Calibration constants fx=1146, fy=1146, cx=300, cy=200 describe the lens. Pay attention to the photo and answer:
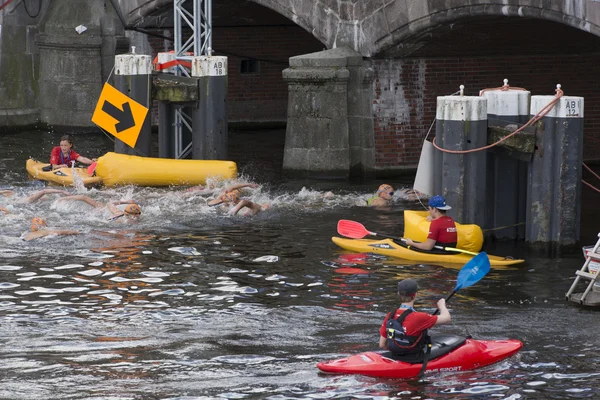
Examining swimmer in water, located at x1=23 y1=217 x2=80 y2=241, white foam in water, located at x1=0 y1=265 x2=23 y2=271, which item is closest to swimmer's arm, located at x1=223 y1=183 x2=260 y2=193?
swimmer in water, located at x1=23 y1=217 x2=80 y2=241

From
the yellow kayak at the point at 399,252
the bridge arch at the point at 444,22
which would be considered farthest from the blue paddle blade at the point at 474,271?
the bridge arch at the point at 444,22

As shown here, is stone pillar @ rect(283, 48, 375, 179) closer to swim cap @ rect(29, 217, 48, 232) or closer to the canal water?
the canal water

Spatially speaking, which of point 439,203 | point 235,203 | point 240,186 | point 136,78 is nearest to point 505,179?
point 439,203

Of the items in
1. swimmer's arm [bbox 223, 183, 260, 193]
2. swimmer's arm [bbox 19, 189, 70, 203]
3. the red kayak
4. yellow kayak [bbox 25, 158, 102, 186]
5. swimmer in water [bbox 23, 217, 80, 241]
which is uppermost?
yellow kayak [bbox 25, 158, 102, 186]

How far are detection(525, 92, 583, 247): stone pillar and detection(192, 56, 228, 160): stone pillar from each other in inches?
264

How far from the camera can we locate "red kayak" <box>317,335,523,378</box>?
9.79m

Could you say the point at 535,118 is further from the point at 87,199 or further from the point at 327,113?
the point at 87,199

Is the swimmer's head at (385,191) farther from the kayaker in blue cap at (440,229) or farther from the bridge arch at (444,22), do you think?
the kayaker in blue cap at (440,229)

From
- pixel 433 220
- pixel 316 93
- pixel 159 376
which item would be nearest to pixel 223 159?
pixel 316 93

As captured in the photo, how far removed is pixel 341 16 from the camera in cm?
2006

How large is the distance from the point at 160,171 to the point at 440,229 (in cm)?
632

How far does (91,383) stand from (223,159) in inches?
436

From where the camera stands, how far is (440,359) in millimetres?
10023

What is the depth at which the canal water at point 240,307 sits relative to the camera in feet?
31.6
